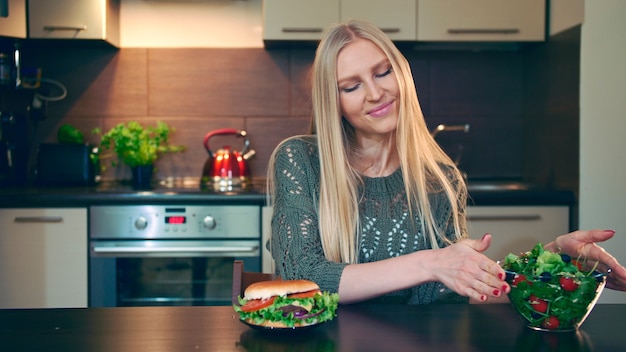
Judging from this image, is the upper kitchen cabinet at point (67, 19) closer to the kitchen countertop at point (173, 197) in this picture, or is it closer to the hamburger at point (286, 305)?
the kitchen countertop at point (173, 197)

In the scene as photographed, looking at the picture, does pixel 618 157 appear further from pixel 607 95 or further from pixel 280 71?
pixel 280 71

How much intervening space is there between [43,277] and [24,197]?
31 cm

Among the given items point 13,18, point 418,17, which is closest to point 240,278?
point 418,17

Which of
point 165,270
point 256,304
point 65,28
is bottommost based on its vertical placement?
point 165,270

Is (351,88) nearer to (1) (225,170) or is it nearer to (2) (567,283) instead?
(2) (567,283)

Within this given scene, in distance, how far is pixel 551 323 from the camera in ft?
3.58

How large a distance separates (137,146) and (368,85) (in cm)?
162

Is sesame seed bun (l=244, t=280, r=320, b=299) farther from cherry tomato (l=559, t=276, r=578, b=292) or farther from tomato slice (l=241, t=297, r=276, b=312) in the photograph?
cherry tomato (l=559, t=276, r=578, b=292)

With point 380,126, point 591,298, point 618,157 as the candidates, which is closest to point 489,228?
point 618,157

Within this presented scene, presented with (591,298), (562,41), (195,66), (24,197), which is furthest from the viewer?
(195,66)

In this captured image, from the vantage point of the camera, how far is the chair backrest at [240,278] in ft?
4.35

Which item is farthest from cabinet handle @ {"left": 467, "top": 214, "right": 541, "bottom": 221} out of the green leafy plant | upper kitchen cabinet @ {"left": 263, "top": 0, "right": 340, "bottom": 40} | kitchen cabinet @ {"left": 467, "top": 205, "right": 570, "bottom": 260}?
the green leafy plant

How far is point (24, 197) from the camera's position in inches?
104

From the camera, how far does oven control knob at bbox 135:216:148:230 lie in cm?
267
